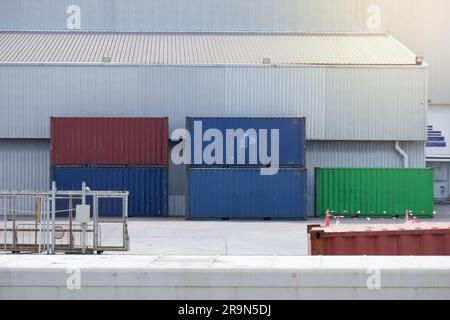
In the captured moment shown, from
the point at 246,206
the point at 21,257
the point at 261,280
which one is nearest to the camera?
the point at 261,280

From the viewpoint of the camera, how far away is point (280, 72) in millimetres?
44844

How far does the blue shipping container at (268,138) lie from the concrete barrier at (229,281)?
29.2 m

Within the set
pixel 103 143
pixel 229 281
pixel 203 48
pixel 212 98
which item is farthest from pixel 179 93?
pixel 229 281

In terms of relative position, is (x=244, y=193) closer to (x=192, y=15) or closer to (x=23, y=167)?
(x=23, y=167)

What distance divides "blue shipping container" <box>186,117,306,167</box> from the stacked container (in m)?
2.54

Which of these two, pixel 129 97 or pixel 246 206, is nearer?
pixel 246 206

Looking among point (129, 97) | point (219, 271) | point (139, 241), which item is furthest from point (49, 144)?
point (219, 271)

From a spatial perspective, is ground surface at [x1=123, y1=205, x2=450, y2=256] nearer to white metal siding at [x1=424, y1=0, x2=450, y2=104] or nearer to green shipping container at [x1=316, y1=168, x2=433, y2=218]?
green shipping container at [x1=316, y1=168, x2=433, y2=218]

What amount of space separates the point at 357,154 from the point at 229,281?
35081 millimetres

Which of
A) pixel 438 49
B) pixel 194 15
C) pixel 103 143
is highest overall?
pixel 194 15

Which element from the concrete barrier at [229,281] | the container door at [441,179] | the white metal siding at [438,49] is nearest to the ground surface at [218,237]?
the concrete barrier at [229,281]

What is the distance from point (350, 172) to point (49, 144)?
1724 cm

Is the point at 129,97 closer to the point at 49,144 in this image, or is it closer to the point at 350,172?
the point at 49,144

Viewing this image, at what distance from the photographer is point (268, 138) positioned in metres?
41.7
